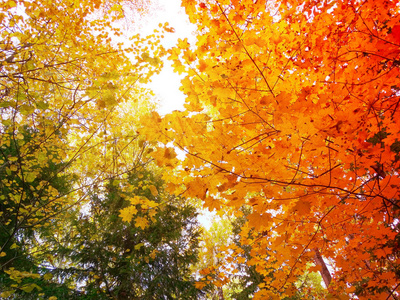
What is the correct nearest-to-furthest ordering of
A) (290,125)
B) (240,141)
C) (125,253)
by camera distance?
A: (290,125)
(240,141)
(125,253)

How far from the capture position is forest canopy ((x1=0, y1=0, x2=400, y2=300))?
1.21m

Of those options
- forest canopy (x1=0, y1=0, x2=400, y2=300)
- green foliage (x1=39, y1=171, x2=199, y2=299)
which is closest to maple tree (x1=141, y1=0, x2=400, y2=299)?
forest canopy (x1=0, y1=0, x2=400, y2=300)

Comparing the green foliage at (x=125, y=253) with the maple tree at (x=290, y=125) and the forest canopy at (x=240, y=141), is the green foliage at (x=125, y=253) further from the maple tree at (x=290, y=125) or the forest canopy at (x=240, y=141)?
the maple tree at (x=290, y=125)

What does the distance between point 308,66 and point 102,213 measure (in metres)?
5.82

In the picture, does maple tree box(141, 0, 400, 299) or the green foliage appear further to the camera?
the green foliage

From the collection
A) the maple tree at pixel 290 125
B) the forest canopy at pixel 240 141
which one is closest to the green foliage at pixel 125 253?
the forest canopy at pixel 240 141

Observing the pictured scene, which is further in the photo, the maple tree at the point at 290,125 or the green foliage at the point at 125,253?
the green foliage at the point at 125,253

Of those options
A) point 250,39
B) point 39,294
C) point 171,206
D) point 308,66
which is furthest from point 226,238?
point 250,39

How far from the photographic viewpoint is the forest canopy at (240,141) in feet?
3.95

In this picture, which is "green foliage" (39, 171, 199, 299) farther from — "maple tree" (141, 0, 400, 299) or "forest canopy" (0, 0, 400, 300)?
"maple tree" (141, 0, 400, 299)

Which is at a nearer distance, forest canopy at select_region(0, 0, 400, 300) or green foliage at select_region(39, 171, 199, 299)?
forest canopy at select_region(0, 0, 400, 300)

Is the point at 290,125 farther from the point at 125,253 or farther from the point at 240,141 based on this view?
the point at 125,253

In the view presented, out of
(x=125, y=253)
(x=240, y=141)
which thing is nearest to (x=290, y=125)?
(x=240, y=141)

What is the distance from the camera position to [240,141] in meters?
1.99
